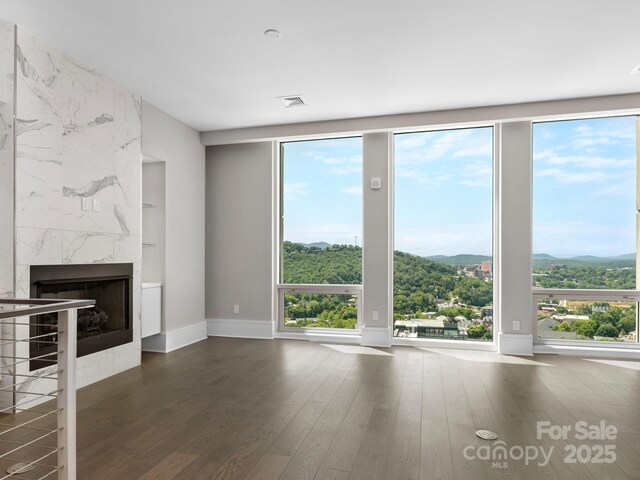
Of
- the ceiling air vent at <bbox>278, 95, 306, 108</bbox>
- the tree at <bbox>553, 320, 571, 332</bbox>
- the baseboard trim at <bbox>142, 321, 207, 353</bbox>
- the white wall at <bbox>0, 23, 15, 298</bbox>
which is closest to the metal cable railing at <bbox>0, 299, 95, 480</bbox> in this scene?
the white wall at <bbox>0, 23, 15, 298</bbox>

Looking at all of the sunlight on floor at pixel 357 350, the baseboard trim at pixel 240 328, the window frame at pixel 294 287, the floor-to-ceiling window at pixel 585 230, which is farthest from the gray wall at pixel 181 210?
the floor-to-ceiling window at pixel 585 230

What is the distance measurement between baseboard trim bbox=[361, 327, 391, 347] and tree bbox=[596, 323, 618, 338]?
7.96ft

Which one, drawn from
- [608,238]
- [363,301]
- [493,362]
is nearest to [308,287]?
[363,301]

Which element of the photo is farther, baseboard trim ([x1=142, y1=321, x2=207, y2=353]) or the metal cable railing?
baseboard trim ([x1=142, y1=321, x2=207, y2=353])

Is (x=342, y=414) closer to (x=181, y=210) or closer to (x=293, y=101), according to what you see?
(x=293, y=101)

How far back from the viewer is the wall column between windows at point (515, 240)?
16.5ft

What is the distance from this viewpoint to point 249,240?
5.93 meters

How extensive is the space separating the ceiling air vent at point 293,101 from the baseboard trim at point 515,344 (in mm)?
3528

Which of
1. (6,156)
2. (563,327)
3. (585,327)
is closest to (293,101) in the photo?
(6,156)

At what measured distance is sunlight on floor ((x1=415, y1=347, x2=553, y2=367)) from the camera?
4.62 metres

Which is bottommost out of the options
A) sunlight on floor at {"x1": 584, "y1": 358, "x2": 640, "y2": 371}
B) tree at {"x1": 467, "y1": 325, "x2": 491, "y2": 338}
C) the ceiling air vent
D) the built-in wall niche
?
sunlight on floor at {"x1": 584, "y1": 358, "x2": 640, "y2": 371}

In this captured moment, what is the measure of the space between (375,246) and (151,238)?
108 inches

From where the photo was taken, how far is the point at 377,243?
215 inches

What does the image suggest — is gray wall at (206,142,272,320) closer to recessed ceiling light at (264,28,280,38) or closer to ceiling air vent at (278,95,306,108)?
ceiling air vent at (278,95,306,108)
